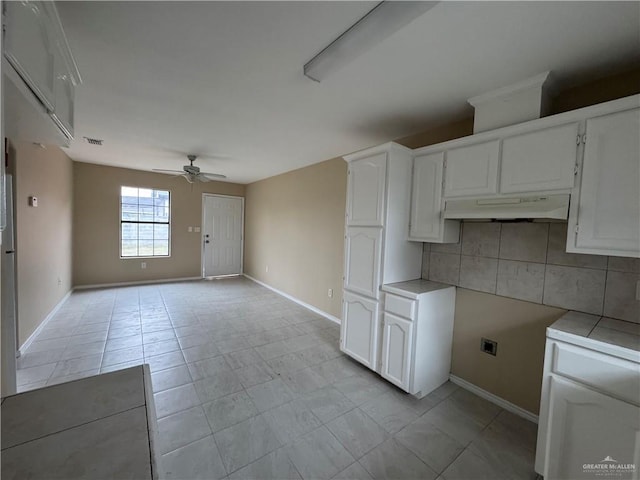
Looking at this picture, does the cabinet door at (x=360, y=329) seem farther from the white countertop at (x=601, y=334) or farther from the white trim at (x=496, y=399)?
the white countertop at (x=601, y=334)

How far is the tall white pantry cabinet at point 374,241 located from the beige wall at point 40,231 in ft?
10.6

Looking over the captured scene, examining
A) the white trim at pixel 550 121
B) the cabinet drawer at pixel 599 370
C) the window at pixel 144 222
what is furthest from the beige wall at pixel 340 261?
the window at pixel 144 222

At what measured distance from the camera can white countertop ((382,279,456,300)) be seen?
222 centimetres

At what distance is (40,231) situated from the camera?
3219 millimetres

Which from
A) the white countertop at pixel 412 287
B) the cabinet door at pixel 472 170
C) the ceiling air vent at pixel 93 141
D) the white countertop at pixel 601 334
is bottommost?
the white countertop at pixel 601 334

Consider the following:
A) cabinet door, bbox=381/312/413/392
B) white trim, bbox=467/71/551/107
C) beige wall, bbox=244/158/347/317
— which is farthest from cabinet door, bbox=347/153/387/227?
beige wall, bbox=244/158/347/317

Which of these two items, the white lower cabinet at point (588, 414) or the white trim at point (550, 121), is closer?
the white lower cabinet at point (588, 414)

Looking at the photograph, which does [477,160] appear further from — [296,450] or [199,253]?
[199,253]

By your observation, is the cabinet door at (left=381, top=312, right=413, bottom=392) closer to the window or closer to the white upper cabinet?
the white upper cabinet

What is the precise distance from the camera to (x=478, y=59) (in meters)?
1.63

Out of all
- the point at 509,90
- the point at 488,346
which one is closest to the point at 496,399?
the point at 488,346

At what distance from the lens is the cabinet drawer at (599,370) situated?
1269 millimetres

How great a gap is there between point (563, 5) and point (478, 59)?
430mm

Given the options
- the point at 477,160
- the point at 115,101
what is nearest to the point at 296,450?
the point at 477,160
